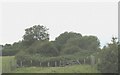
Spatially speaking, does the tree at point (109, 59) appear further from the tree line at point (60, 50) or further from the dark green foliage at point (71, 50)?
the dark green foliage at point (71, 50)

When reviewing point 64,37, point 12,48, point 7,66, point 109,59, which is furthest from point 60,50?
point 109,59

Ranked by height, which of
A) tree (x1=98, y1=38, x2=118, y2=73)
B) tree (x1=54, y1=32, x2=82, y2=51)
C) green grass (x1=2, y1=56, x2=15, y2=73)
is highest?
tree (x1=54, y1=32, x2=82, y2=51)

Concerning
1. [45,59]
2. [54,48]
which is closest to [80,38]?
[54,48]

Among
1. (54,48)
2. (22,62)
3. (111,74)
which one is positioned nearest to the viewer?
(111,74)

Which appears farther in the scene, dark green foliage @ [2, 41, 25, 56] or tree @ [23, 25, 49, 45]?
tree @ [23, 25, 49, 45]

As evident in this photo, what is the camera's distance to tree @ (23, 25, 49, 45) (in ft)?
87.1

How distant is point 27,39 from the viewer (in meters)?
26.5

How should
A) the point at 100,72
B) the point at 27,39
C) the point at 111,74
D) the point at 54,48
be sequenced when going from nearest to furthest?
1. the point at 111,74
2. the point at 100,72
3. the point at 54,48
4. the point at 27,39

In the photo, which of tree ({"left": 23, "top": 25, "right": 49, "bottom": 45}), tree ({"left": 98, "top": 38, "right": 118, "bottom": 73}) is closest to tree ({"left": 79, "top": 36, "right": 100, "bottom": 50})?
tree ({"left": 23, "top": 25, "right": 49, "bottom": 45})

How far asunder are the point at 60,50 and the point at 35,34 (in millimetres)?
4992

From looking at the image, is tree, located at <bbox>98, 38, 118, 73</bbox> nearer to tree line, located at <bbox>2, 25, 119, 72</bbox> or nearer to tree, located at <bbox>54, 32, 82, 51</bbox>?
tree line, located at <bbox>2, 25, 119, 72</bbox>

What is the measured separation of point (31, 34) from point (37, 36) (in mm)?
967

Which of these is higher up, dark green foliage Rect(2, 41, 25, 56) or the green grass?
dark green foliage Rect(2, 41, 25, 56)

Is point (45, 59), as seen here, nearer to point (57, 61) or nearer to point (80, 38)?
point (57, 61)
